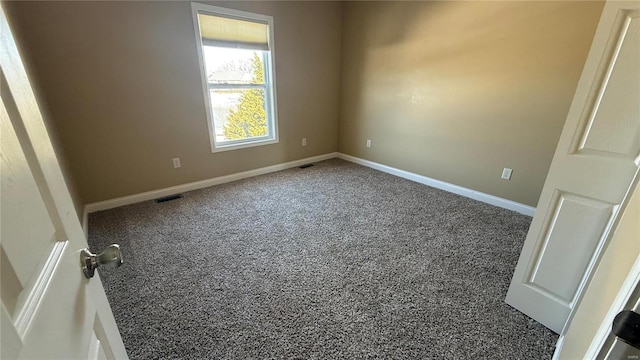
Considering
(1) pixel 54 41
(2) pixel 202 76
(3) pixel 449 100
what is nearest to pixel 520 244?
(3) pixel 449 100

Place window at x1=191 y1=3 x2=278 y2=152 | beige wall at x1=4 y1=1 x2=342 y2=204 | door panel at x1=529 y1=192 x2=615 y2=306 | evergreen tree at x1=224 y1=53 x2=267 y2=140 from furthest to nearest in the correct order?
1. evergreen tree at x1=224 y1=53 x2=267 y2=140
2. window at x1=191 y1=3 x2=278 y2=152
3. beige wall at x1=4 y1=1 x2=342 y2=204
4. door panel at x1=529 y1=192 x2=615 y2=306

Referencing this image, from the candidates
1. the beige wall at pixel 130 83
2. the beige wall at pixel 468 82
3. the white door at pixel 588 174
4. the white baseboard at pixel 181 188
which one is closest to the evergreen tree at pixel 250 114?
the beige wall at pixel 130 83

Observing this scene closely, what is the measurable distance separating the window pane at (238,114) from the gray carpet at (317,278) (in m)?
0.93

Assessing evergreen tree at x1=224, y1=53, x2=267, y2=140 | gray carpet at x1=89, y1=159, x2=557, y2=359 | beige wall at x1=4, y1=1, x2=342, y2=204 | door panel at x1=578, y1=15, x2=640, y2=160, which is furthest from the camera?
evergreen tree at x1=224, y1=53, x2=267, y2=140

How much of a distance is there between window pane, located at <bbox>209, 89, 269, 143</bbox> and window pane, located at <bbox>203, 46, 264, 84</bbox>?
13 cm

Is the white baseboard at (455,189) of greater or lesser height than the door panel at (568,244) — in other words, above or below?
below

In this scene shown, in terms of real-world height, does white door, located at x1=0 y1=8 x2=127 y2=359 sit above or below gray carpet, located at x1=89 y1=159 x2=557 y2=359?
above

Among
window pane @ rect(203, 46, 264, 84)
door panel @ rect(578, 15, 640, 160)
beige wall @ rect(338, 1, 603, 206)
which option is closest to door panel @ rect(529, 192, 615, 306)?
door panel @ rect(578, 15, 640, 160)

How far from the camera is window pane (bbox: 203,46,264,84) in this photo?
10.2 feet

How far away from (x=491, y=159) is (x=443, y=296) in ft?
6.26

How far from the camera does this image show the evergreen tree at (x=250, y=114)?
350 cm

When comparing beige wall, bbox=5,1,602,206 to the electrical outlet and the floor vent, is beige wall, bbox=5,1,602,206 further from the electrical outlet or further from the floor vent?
the floor vent

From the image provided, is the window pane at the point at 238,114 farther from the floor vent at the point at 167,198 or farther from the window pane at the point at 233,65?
the floor vent at the point at 167,198

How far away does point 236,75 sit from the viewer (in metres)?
3.36
